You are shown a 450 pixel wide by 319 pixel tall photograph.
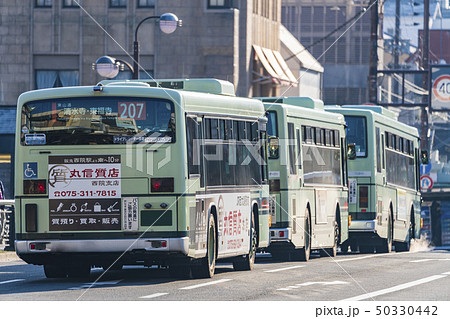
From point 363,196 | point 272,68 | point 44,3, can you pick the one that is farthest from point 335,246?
point 272,68

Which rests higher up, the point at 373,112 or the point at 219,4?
the point at 219,4

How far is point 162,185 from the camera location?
57.2 ft

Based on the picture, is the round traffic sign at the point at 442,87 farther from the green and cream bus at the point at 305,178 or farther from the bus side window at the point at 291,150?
the bus side window at the point at 291,150

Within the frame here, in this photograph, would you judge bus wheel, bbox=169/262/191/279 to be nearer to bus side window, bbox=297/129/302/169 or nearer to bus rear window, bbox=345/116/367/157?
bus side window, bbox=297/129/302/169

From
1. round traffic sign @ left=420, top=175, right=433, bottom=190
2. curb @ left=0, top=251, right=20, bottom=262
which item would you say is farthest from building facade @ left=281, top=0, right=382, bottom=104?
curb @ left=0, top=251, right=20, bottom=262

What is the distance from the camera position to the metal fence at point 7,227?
25.9 m

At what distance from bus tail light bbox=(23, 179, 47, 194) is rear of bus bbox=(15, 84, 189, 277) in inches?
0.6

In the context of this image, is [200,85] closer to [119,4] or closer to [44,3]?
[119,4]

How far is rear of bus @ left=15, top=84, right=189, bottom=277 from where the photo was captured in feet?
57.2

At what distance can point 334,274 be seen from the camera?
1980 cm

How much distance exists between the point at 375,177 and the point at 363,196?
56 cm
